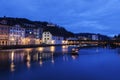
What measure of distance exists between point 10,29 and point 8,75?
261 feet

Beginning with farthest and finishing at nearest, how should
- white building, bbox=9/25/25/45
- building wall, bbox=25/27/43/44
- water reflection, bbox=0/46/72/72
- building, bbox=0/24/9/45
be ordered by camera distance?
building wall, bbox=25/27/43/44 → white building, bbox=9/25/25/45 → building, bbox=0/24/9/45 → water reflection, bbox=0/46/72/72

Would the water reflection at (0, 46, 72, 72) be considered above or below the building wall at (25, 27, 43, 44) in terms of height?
below

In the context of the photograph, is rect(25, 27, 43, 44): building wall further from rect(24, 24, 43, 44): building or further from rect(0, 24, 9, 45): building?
rect(0, 24, 9, 45): building

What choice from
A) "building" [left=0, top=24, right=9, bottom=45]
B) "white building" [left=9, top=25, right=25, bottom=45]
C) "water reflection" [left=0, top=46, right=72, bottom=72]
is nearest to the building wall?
"white building" [left=9, top=25, right=25, bottom=45]

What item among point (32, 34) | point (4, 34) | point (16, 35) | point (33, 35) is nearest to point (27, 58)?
point (4, 34)

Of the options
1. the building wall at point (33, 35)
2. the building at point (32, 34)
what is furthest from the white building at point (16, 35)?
the building wall at point (33, 35)

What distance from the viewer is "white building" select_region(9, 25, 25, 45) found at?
106475 mm

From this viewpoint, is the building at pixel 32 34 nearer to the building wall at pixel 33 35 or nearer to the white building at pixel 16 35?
the building wall at pixel 33 35

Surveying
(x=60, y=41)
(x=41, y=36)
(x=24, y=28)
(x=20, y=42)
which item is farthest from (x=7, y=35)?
(x=60, y=41)

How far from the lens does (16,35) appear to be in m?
112

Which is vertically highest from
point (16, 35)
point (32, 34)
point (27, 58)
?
point (32, 34)

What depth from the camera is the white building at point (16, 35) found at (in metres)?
106

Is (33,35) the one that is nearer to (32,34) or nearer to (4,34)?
(32,34)

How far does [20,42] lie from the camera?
114938mm
